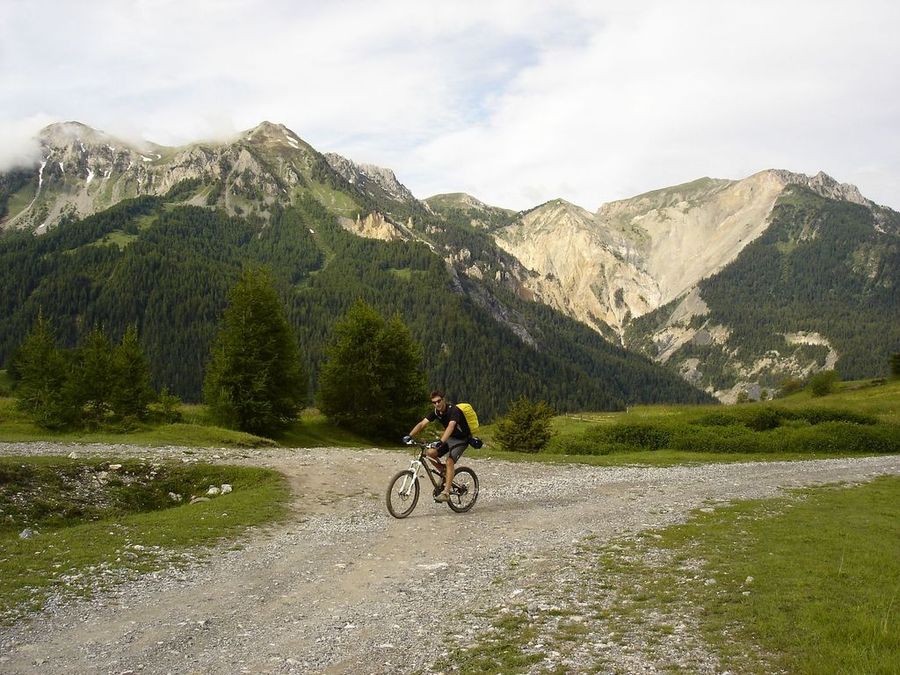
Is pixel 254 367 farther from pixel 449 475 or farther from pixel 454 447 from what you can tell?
pixel 449 475

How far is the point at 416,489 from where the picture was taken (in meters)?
18.8

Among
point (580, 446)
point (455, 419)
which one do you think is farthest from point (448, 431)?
point (580, 446)

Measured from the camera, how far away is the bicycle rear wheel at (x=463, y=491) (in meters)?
19.3

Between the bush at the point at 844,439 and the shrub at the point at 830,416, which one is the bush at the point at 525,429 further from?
the shrub at the point at 830,416

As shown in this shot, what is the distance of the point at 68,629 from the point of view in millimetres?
9438

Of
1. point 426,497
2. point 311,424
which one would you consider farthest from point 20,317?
point 426,497

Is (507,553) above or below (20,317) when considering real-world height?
below

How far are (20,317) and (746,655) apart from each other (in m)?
234

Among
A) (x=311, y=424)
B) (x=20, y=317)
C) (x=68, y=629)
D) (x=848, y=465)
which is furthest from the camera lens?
(x=20, y=317)

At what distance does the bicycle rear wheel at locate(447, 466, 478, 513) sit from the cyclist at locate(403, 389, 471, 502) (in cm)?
36

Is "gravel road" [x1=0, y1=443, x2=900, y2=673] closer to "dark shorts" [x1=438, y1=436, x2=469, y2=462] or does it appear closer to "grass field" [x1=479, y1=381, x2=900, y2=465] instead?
"dark shorts" [x1=438, y1=436, x2=469, y2=462]

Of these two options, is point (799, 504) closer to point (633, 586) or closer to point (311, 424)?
point (633, 586)

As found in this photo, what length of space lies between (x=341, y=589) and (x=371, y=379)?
4323 cm

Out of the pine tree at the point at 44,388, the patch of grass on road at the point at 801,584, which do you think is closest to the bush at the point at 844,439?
the patch of grass on road at the point at 801,584
